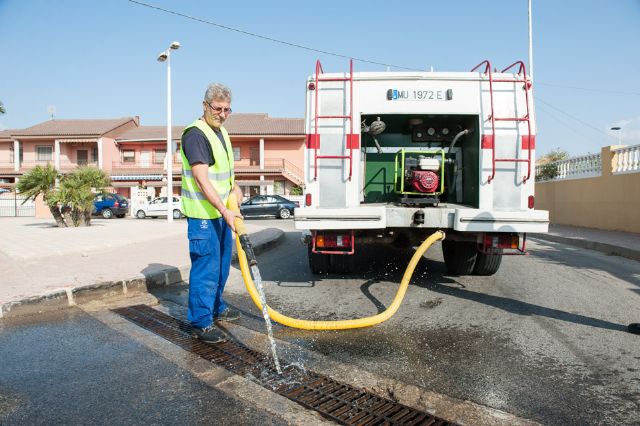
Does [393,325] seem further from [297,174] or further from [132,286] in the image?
[297,174]

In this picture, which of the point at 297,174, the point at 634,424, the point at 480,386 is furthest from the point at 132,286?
the point at 297,174

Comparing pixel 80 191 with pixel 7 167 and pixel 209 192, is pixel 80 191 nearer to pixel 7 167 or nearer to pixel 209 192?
pixel 209 192

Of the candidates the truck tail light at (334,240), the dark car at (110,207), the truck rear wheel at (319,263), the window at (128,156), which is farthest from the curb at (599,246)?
the window at (128,156)

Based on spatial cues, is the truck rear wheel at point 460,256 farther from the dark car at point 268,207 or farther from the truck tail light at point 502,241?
the dark car at point 268,207

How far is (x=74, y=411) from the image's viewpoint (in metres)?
2.48

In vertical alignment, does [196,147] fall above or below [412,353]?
above

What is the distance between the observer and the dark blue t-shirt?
3666 millimetres

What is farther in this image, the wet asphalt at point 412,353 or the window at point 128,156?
the window at point 128,156

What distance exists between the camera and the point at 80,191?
15.5 metres

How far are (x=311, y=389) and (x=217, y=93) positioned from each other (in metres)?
2.36

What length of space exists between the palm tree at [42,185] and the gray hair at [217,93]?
13884 millimetres

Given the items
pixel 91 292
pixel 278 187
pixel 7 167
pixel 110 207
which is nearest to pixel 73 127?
pixel 7 167

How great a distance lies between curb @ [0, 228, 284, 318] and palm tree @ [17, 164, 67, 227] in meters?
11.3

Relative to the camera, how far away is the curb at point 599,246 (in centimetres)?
879
